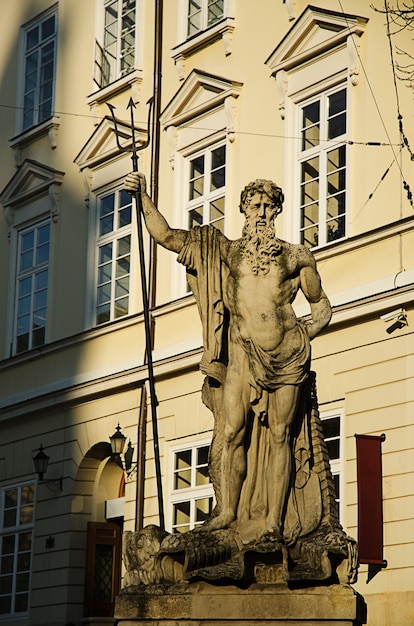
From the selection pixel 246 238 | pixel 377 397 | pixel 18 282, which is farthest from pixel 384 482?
pixel 18 282

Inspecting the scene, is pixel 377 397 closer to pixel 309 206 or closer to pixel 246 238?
pixel 309 206

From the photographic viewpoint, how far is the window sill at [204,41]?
1983 cm

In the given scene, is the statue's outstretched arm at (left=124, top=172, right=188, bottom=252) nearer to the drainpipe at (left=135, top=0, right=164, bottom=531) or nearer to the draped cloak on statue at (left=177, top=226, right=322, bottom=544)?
the draped cloak on statue at (left=177, top=226, right=322, bottom=544)

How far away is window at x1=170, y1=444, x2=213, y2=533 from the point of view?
62.1 ft

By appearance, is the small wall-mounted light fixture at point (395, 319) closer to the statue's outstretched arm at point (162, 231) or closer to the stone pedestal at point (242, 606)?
the statue's outstretched arm at point (162, 231)

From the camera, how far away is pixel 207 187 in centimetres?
2003

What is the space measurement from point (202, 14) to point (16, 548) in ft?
28.5

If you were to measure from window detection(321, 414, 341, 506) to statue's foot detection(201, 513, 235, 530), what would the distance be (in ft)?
25.3

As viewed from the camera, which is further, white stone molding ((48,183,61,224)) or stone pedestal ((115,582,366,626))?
white stone molding ((48,183,61,224))

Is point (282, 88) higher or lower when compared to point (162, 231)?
higher

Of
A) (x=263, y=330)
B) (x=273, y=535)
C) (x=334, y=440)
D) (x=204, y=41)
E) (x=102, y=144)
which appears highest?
(x=204, y=41)

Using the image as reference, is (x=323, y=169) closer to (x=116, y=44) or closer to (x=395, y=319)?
(x=395, y=319)

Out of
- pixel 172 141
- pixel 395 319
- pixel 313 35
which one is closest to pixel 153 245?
pixel 172 141

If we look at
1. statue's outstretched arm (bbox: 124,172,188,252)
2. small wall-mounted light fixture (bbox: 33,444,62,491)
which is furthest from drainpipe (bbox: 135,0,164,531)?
statue's outstretched arm (bbox: 124,172,188,252)
